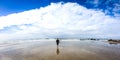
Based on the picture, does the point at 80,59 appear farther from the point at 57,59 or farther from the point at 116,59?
the point at 116,59

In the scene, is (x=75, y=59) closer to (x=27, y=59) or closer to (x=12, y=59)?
(x=27, y=59)

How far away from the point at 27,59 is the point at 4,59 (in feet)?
10.9

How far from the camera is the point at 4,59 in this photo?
2234cm

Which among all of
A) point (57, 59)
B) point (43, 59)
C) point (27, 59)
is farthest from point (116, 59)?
point (27, 59)

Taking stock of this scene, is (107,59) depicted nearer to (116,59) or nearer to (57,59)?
(116,59)

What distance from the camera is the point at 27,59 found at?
22.2 metres

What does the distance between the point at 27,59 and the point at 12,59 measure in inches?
87.0

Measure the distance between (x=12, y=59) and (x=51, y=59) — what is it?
18.3 feet

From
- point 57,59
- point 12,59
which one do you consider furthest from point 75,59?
point 12,59

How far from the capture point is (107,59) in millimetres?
22141

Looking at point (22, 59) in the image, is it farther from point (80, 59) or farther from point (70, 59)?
point (80, 59)

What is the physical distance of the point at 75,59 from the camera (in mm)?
22422

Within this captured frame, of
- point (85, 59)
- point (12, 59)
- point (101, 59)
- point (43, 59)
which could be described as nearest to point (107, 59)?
point (101, 59)

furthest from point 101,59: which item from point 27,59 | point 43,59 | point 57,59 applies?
point 27,59
